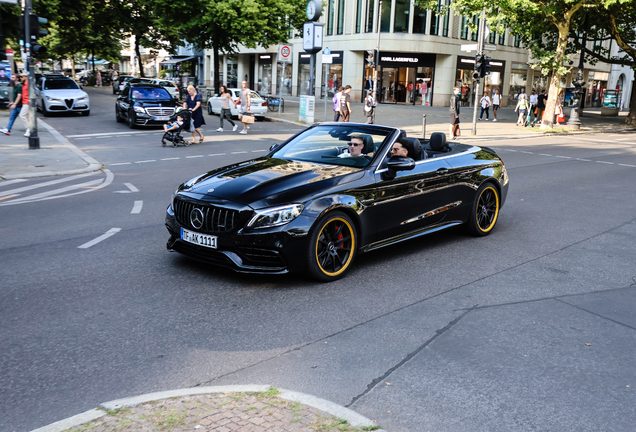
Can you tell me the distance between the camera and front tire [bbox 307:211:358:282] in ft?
17.9

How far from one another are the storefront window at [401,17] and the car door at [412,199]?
42328mm

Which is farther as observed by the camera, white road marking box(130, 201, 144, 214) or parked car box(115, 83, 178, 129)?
parked car box(115, 83, 178, 129)

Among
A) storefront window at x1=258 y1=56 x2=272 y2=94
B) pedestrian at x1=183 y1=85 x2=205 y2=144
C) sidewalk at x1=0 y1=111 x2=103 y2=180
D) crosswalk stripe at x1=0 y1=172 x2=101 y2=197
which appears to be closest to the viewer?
crosswalk stripe at x1=0 y1=172 x2=101 y2=197

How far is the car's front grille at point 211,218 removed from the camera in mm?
5336

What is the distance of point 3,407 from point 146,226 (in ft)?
15.5

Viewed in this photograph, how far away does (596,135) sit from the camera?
2959cm

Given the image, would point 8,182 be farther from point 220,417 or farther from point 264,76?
point 264,76

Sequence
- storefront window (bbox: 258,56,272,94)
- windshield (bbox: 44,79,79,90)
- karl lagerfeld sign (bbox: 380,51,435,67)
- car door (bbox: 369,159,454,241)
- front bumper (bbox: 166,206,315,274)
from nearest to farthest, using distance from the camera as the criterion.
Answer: front bumper (bbox: 166,206,315,274) < car door (bbox: 369,159,454,241) < windshield (bbox: 44,79,79,90) < karl lagerfeld sign (bbox: 380,51,435,67) < storefront window (bbox: 258,56,272,94)

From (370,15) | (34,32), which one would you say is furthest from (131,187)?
(370,15)

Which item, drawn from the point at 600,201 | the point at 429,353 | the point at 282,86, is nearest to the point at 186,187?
the point at 429,353

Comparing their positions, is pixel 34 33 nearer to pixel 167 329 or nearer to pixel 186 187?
pixel 186 187

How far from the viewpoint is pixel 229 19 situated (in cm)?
3291

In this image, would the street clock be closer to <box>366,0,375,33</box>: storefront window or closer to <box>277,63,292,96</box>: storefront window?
<box>366,0,375,33</box>: storefront window

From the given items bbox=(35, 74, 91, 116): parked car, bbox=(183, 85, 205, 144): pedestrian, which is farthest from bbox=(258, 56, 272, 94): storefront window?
bbox=(183, 85, 205, 144): pedestrian
